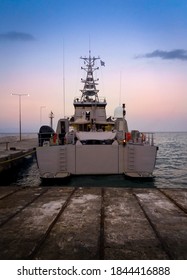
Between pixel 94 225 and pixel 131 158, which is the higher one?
pixel 131 158

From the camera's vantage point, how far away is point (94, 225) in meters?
4.52

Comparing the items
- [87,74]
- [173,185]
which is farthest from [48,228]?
[87,74]

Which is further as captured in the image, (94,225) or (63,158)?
(63,158)

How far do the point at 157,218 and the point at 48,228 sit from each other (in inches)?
92.4

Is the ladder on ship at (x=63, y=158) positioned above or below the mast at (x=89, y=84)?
below

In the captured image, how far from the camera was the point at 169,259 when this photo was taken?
10.7 ft

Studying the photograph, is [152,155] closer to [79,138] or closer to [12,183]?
[79,138]

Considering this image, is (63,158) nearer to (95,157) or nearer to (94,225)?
(95,157)

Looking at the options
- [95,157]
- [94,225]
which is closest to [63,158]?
[95,157]

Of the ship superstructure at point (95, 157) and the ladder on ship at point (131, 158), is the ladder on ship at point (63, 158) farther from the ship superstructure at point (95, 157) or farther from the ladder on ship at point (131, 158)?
the ladder on ship at point (131, 158)

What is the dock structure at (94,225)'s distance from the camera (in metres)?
3.45

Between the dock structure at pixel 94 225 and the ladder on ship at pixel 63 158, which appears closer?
the dock structure at pixel 94 225

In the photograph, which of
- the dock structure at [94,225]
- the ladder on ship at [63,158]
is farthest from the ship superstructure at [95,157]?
the dock structure at [94,225]

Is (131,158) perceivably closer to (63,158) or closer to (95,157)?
(95,157)
